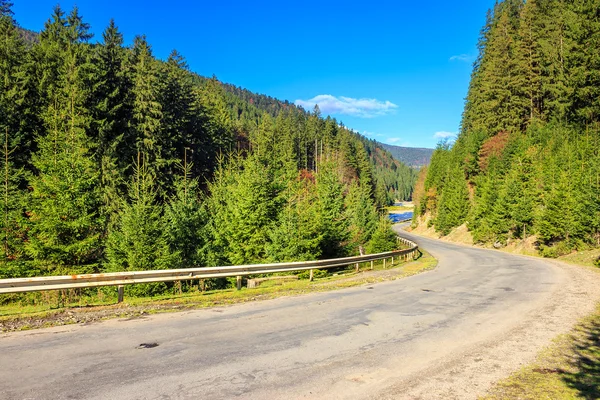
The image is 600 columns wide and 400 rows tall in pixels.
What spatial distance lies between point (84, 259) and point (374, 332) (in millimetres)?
14038

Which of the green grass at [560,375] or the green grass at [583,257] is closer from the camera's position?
the green grass at [560,375]

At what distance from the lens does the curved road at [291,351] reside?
4867 millimetres

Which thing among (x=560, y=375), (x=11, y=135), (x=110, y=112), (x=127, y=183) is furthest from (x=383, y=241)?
(x=11, y=135)

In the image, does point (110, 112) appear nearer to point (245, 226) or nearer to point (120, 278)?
point (245, 226)

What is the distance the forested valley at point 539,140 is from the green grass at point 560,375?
83.9 ft

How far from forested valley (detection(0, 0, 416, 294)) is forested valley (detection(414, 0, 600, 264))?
16043mm

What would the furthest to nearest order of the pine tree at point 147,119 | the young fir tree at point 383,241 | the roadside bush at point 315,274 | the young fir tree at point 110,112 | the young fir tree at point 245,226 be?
the pine tree at point 147,119 → the young fir tree at point 383,241 → the young fir tree at point 110,112 → the young fir tree at point 245,226 → the roadside bush at point 315,274

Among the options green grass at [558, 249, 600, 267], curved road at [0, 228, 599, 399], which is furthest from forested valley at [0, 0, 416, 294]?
green grass at [558, 249, 600, 267]

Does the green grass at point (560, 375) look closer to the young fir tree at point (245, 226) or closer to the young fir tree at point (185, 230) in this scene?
the young fir tree at point (245, 226)

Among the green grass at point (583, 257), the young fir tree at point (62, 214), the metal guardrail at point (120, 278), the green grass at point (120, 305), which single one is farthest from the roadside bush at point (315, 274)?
the green grass at point (583, 257)

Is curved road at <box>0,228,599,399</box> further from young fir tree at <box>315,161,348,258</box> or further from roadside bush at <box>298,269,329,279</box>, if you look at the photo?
Answer: young fir tree at <box>315,161,348,258</box>

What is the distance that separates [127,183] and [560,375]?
23913 millimetres

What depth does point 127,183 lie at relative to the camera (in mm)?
22734

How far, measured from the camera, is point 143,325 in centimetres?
783
